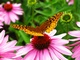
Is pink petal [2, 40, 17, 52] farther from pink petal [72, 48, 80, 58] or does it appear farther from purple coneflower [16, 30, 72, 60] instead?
pink petal [72, 48, 80, 58]

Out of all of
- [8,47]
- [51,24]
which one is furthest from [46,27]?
[8,47]

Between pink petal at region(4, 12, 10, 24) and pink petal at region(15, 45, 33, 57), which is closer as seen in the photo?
pink petal at region(15, 45, 33, 57)

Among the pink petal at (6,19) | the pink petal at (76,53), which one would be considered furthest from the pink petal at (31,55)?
the pink petal at (6,19)

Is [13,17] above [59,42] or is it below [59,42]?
above

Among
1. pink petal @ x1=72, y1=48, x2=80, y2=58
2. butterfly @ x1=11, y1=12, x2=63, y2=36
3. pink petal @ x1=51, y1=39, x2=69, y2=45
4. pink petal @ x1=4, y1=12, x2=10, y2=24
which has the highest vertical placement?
pink petal @ x1=4, y1=12, x2=10, y2=24

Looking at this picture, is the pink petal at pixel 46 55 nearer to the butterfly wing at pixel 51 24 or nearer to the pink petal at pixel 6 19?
the butterfly wing at pixel 51 24

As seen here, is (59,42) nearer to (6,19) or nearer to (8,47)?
(8,47)

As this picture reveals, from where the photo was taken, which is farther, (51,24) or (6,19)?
(6,19)

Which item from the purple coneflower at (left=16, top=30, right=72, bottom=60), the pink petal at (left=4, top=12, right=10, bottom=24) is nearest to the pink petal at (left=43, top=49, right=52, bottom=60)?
the purple coneflower at (left=16, top=30, right=72, bottom=60)

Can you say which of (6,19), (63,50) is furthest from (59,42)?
(6,19)

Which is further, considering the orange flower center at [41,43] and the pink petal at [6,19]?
the pink petal at [6,19]

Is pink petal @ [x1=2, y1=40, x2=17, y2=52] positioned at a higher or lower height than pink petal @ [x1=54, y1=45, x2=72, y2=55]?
higher
